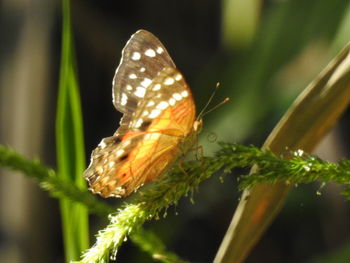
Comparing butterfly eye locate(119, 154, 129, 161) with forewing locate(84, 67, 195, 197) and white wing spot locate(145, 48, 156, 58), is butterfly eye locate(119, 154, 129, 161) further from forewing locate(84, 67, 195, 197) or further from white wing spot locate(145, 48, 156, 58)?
white wing spot locate(145, 48, 156, 58)

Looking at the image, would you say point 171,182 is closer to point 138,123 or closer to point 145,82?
point 138,123

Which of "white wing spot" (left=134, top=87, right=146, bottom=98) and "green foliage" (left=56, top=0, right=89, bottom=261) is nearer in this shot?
"green foliage" (left=56, top=0, right=89, bottom=261)

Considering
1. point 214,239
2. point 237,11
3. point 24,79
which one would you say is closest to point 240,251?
point 237,11

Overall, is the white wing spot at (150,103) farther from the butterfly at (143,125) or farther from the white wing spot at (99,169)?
the white wing spot at (99,169)

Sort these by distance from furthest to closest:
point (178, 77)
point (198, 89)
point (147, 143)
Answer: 1. point (198, 89)
2. point (147, 143)
3. point (178, 77)

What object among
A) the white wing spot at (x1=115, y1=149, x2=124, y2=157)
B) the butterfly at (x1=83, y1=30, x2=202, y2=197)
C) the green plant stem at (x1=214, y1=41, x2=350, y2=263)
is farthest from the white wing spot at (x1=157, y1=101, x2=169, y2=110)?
the green plant stem at (x1=214, y1=41, x2=350, y2=263)

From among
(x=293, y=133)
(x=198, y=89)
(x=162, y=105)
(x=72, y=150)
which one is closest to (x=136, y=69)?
(x=162, y=105)

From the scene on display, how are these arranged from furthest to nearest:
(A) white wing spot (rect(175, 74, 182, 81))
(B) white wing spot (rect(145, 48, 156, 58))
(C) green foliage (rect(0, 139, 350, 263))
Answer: (B) white wing spot (rect(145, 48, 156, 58)) < (A) white wing spot (rect(175, 74, 182, 81)) < (C) green foliage (rect(0, 139, 350, 263))

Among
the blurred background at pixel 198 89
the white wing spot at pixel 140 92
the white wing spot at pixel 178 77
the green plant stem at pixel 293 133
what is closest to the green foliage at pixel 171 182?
the green plant stem at pixel 293 133
